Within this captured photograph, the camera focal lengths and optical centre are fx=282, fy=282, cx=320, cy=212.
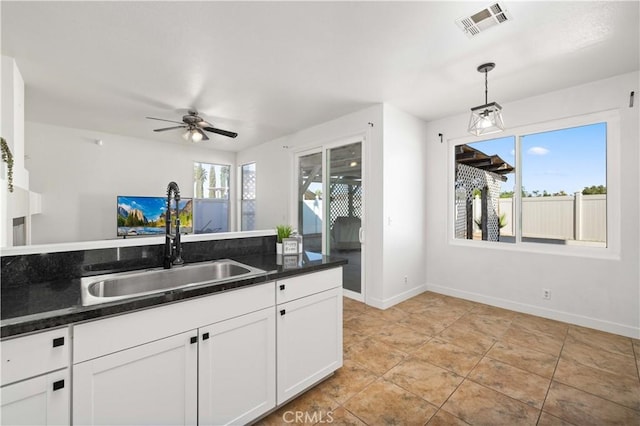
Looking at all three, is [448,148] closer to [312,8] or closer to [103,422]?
[312,8]

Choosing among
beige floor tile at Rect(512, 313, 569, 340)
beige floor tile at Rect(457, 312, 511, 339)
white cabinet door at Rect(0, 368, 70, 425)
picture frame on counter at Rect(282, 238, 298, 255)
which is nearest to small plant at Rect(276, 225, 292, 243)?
picture frame on counter at Rect(282, 238, 298, 255)

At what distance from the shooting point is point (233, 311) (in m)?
1.47

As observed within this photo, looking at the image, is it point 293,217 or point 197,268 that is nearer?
point 197,268

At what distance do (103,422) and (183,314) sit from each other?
0.47m

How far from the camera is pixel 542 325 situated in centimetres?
298

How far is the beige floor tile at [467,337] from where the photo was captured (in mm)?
2545

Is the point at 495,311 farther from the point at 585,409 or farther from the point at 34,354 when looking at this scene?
the point at 34,354

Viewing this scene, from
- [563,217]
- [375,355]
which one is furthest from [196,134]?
[563,217]

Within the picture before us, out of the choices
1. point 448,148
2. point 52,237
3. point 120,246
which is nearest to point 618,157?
point 448,148

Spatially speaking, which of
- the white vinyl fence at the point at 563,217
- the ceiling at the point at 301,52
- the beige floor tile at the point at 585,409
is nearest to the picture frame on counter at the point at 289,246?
the ceiling at the point at 301,52

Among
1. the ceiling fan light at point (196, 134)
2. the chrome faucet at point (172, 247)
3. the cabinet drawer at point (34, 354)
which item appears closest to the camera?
the cabinet drawer at point (34, 354)

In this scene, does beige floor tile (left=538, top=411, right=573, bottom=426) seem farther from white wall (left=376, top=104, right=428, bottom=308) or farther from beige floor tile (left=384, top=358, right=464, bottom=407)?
white wall (left=376, top=104, right=428, bottom=308)

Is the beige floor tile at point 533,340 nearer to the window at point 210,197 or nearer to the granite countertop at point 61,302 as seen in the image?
the granite countertop at point 61,302

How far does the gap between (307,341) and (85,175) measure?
512 cm
